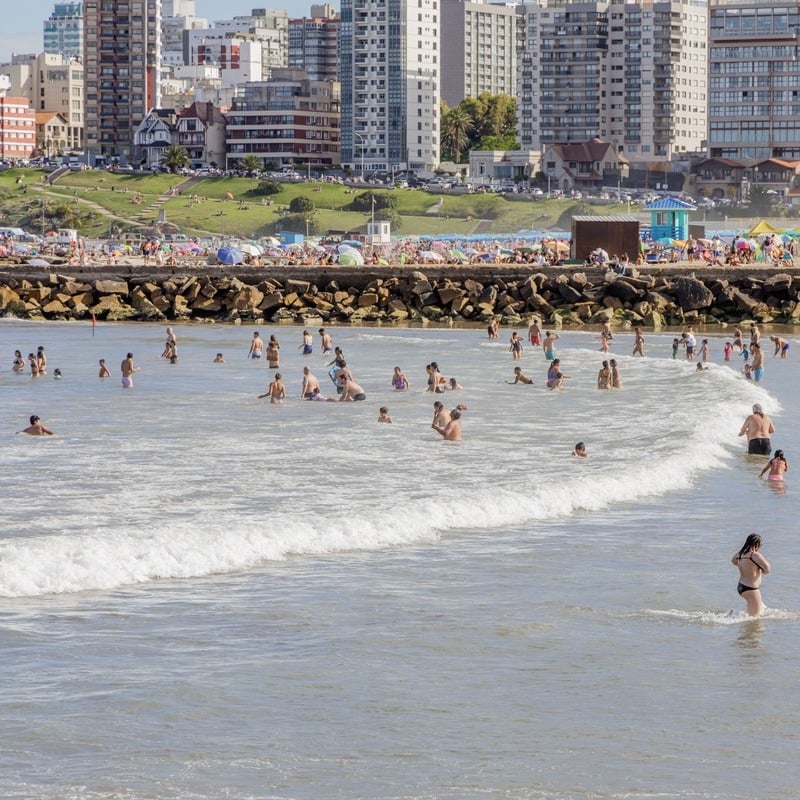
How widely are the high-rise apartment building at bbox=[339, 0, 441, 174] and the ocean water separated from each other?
150m

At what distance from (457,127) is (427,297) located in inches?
4860

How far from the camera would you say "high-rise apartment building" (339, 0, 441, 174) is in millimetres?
172750

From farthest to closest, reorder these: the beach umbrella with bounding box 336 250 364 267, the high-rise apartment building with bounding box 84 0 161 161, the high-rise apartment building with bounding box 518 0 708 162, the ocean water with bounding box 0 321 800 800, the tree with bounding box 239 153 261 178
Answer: the high-rise apartment building with bounding box 84 0 161 161 → the high-rise apartment building with bounding box 518 0 708 162 → the tree with bounding box 239 153 261 178 → the beach umbrella with bounding box 336 250 364 267 → the ocean water with bounding box 0 321 800 800

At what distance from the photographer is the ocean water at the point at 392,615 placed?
924cm

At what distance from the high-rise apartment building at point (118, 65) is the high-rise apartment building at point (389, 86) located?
25.5m

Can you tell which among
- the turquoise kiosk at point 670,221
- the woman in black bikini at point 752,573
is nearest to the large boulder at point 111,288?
the turquoise kiosk at point 670,221

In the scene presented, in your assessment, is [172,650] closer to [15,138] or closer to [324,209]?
[324,209]

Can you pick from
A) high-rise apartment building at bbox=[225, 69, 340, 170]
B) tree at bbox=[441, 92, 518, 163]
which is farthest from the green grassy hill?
tree at bbox=[441, 92, 518, 163]

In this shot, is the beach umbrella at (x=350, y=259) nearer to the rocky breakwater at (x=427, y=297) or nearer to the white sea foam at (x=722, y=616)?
the rocky breakwater at (x=427, y=297)

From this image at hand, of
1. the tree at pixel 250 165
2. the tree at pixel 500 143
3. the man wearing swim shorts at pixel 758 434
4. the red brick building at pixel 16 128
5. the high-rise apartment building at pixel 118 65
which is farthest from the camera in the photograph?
the high-rise apartment building at pixel 118 65

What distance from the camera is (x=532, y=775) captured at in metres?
9.07

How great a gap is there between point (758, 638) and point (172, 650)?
4.47 m

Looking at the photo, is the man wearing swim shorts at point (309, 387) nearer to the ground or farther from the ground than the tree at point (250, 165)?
nearer to the ground

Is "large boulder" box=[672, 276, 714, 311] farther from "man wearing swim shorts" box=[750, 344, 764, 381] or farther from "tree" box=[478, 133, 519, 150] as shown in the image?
"tree" box=[478, 133, 519, 150]
